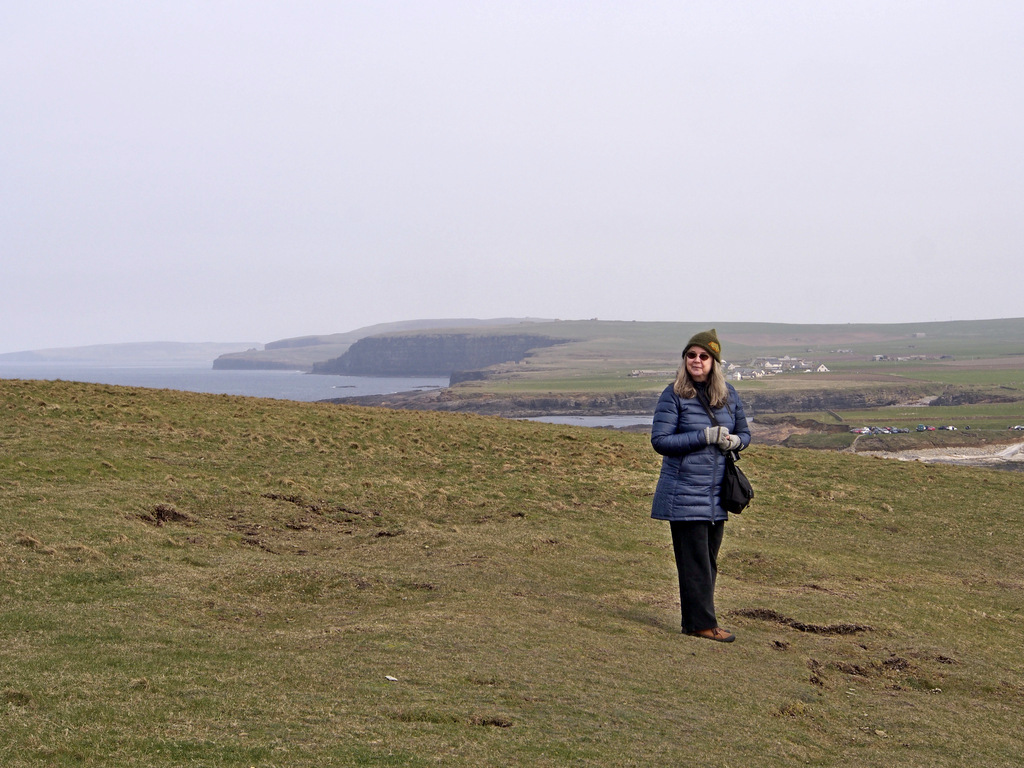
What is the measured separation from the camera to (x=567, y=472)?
21.8 metres

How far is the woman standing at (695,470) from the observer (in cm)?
943

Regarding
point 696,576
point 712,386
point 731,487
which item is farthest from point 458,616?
point 712,386

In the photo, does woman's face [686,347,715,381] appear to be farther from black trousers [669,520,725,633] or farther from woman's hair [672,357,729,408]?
black trousers [669,520,725,633]

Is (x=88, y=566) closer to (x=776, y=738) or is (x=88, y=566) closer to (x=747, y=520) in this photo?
(x=776, y=738)

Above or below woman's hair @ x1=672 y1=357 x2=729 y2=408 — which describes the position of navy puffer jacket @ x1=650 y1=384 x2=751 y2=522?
below

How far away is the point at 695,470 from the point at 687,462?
0.12 m

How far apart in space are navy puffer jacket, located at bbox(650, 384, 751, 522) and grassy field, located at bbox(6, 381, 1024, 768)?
1380 millimetres

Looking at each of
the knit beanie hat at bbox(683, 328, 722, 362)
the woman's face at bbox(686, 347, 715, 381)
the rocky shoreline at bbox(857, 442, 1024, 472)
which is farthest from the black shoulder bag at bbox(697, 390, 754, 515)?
the rocky shoreline at bbox(857, 442, 1024, 472)

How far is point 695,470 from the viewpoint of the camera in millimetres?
9438

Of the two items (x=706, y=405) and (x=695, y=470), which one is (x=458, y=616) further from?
(x=706, y=405)

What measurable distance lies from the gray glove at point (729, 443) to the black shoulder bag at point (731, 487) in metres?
0.17

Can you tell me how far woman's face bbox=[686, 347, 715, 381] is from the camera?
9414mm

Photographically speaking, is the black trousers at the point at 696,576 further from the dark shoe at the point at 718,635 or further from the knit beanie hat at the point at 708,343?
the knit beanie hat at the point at 708,343

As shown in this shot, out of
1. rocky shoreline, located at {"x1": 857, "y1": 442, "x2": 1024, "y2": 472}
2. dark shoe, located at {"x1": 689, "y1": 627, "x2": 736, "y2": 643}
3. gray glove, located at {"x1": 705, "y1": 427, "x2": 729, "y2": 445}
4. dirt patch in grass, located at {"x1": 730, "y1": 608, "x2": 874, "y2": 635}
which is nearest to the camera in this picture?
gray glove, located at {"x1": 705, "y1": 427, "x2": 729, "y2": 445}
